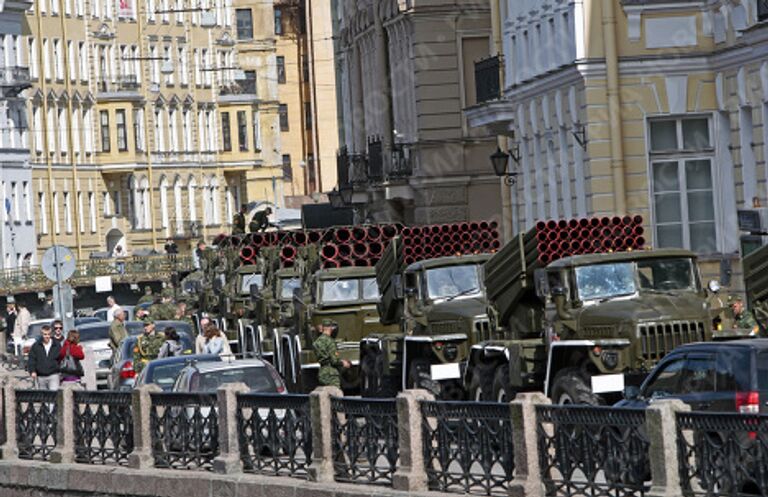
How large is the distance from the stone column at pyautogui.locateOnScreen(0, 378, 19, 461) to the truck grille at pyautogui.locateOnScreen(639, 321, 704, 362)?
861 cm

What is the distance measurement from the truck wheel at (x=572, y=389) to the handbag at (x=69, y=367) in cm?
1076

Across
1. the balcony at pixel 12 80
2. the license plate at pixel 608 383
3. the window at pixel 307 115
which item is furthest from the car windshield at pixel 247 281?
the window at pixel 307 115

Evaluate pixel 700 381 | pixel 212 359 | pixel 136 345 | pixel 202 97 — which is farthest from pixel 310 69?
pixel 700 381

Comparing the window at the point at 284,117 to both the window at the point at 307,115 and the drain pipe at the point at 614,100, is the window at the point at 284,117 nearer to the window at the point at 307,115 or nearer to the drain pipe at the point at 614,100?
the window at the point at 307,115

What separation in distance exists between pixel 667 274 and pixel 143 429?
5746mm

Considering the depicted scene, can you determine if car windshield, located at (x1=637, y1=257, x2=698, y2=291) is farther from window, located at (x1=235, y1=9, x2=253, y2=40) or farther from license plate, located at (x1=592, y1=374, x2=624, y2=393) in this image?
window, located at (x1=235, y1=9, x2=253, y2=40)

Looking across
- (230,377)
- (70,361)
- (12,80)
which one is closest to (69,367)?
(70,361)

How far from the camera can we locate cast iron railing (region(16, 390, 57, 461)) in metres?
31.6

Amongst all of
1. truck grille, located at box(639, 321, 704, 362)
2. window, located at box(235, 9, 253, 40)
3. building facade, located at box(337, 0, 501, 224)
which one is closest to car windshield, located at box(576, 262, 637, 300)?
truck grille, located at box(639, 321, 704, 362)

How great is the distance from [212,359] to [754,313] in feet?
24.1

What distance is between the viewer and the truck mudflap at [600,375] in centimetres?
2700

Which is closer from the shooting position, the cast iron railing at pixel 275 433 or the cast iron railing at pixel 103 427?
the cast iron railing at pixel 275 433

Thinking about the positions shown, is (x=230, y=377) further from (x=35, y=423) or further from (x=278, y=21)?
(x=278, y=21)

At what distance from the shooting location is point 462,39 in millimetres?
59344
